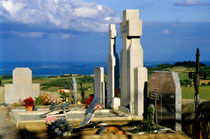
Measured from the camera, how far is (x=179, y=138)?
9438 millimetres

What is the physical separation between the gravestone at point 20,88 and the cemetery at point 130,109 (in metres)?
1.76

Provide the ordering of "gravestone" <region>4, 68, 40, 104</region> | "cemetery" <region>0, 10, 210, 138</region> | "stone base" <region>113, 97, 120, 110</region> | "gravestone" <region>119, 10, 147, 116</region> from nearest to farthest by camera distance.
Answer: "cemetery" <region>0, 10, 210, 138</region> → "gravestone" <region>119, 10, 147, 116</region> → "stone base" <region>113, 97, 120, 110</region> → "gravestone" <region>4, 68, 40, 104</region>

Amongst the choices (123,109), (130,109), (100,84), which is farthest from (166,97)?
(100,84)

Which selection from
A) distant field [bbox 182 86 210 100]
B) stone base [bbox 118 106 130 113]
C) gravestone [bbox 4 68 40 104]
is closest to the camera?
stone base [bbox 118 106 130 113]

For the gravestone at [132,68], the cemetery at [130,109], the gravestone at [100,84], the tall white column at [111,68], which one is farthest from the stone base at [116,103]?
the gravestone at [100,84]

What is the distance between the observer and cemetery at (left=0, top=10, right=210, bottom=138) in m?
10.00

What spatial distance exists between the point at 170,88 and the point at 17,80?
444 inches

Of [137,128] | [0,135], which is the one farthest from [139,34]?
[0,135]

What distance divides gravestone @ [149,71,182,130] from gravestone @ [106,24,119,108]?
4.31 m

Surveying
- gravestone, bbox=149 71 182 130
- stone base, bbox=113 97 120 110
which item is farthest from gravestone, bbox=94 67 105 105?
gravestone, bbox=149 71 182 130

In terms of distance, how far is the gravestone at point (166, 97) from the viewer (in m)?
10.2

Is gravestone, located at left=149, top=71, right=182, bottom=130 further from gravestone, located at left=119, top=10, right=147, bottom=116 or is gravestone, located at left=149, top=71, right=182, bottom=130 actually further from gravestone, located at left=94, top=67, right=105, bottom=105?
gravestone, located at left=94, top=67, right=105, bottom=105

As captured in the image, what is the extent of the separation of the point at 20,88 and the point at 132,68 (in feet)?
28.6

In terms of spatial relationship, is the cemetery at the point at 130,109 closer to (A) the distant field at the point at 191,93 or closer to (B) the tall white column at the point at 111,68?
(B) the tall white column at the point at 111,68
